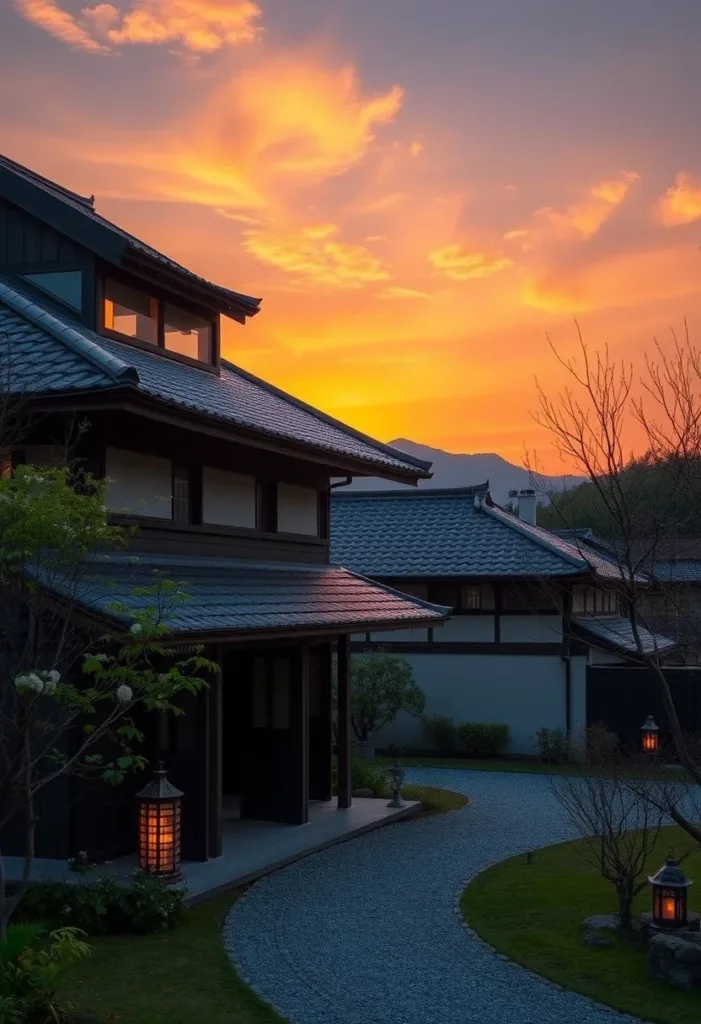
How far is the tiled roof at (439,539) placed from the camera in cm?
2289

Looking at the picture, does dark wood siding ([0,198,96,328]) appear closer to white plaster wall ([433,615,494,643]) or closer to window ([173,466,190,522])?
window ([173,466,190,522])

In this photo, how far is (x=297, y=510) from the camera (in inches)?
639

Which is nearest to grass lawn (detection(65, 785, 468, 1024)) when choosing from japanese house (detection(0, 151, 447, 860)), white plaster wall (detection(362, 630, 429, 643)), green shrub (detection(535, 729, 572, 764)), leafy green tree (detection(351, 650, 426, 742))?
japanese house (detection(0, 151, 447, 860))

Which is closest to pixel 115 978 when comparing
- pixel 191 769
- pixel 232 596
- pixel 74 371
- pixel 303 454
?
pixel 191 769

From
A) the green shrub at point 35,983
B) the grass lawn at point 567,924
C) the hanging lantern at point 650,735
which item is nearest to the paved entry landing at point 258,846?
the grass lawn at point 567,924

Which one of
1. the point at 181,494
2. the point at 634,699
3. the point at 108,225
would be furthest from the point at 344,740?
the point at 634,699

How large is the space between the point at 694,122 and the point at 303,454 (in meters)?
6.34

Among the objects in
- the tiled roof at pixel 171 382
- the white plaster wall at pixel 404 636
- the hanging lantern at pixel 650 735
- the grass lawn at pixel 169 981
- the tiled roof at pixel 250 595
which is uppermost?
the tiled roof at pixel 171 382

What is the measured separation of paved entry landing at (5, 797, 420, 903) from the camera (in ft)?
34.7

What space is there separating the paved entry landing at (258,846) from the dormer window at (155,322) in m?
6.70

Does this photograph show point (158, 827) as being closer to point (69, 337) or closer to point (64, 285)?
point (69, 337)

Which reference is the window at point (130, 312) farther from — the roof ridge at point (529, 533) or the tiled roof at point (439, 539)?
the roof ridge at point (529, 533)

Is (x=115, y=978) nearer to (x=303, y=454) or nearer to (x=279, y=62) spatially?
(x=303, y=454)

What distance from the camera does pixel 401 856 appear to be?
13031 mm
